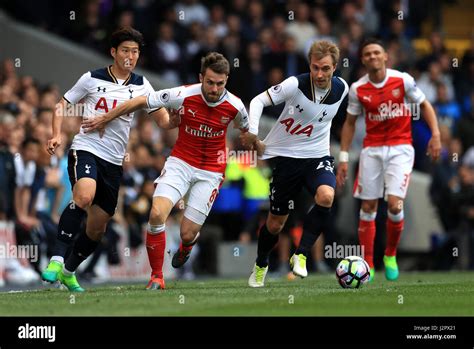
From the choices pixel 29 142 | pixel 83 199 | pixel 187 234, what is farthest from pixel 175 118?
pixel 29 142

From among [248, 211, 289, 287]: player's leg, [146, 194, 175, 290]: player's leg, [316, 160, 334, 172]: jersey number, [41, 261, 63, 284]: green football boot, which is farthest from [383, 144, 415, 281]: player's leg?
[41, 261, 63, 284]: green football boot

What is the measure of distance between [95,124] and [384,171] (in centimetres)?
417

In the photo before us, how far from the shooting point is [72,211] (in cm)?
1316

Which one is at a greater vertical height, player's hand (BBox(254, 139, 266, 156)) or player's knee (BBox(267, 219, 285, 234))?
player's hand (BBox(254, 139, 266, 156))

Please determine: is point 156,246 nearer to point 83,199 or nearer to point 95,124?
point 83,199

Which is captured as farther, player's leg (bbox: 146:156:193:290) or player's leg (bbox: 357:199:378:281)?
player's leg (bbox: 357:199:378:281)

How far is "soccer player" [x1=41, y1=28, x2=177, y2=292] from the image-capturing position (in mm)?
13133

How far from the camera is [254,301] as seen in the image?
38.8ft

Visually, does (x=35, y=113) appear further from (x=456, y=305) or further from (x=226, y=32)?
(x=456, y=305)

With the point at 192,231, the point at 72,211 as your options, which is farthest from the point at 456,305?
the point at 72,211

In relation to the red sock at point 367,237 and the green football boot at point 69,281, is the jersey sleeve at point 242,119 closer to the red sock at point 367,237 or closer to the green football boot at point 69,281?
the green football boot at point 69,281

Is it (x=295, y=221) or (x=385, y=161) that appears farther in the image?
(x=295, y=221)

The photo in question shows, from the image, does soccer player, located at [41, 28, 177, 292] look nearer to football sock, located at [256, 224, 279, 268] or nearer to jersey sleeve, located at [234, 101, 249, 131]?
jersey sleeve, located at [234, 101, 249, 131]

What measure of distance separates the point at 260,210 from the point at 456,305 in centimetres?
1048
